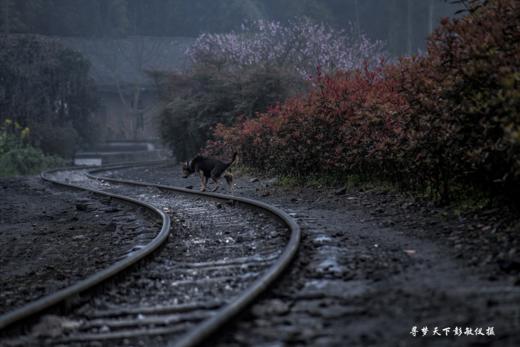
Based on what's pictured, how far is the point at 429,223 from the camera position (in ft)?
27.2

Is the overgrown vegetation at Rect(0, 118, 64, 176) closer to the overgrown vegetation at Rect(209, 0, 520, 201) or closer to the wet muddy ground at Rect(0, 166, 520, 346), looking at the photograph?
the overgrown vegetation at Rect(209, 0, 520, 201)

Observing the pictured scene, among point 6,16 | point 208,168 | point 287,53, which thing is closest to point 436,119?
point 208,168

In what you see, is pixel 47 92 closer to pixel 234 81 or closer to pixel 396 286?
pixel 234 81

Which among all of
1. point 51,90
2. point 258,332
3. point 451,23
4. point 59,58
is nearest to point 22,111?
point 51,90

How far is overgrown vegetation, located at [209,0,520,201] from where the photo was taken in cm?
739

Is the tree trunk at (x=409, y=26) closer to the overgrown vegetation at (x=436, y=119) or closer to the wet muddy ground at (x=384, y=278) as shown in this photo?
the overgrown vegetation at (x=436, y=119)

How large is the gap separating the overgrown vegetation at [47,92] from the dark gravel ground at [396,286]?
32.9m

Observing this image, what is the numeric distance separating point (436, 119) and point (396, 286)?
4.63 metres

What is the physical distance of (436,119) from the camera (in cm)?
923

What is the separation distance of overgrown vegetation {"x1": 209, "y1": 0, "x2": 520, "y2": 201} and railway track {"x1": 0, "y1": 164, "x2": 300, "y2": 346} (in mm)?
2470

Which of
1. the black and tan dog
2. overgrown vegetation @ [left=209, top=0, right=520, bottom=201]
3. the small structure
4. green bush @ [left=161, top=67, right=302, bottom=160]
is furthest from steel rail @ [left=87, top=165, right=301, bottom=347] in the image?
the small structure

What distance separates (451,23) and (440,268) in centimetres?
395

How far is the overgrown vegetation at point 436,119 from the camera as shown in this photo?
24.2 ft

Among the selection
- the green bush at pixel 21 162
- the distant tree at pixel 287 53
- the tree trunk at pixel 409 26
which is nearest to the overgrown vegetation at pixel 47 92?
the green bush at pixel 21 162
